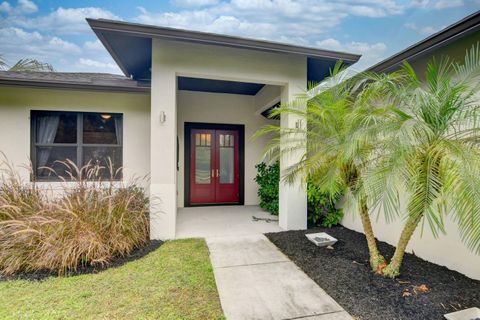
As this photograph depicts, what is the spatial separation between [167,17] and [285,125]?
15023 mm

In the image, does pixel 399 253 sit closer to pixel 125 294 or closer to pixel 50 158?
pixel 125 294

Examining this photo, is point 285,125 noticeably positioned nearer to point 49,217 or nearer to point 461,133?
point 461,133

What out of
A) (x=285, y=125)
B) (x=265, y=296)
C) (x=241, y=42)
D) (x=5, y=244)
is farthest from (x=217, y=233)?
(x=241, y=42)

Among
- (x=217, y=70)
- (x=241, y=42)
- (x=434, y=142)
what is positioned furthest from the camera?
(x=217, y=70)

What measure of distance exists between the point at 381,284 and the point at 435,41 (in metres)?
3.47

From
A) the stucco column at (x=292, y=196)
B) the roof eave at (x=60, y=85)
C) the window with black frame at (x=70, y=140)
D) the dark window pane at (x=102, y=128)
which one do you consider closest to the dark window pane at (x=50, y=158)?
the window with black frame at (x=70, y=140)

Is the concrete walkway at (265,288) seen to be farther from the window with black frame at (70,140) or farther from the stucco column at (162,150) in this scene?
the window with black frame at (70,140)

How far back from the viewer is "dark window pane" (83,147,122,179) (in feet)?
20.7

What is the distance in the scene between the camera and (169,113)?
495cm

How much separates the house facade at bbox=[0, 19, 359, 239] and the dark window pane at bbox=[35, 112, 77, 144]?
0.08 feet

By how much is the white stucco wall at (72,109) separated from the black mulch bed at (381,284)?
4.57 meters

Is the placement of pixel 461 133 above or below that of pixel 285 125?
below

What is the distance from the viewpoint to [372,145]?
2.93 m

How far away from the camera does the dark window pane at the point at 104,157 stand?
248 inches
